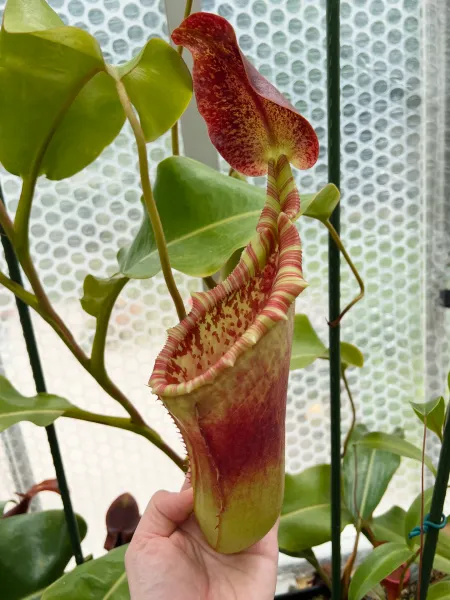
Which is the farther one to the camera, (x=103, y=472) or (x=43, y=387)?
(x=103, y=472)

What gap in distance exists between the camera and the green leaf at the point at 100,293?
1.77 ft

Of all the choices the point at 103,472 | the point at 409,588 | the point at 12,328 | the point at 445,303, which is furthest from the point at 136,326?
the point at 409,588

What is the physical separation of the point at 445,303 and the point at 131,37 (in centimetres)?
71

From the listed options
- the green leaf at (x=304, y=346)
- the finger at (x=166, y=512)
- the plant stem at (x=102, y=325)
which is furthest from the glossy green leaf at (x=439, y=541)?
the plant stem at (x=102, y=325)

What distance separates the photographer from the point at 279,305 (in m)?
0.35


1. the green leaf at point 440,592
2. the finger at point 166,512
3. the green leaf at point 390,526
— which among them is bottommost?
the green leaf at point 390,526

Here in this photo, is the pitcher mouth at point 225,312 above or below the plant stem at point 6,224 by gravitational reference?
below

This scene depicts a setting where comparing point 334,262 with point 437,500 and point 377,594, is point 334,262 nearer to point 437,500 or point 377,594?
point 437,500

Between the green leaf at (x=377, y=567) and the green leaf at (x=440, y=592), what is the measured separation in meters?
0.09

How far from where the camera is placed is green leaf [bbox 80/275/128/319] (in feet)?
1.77

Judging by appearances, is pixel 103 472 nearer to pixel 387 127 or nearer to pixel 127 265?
pixel 127 265

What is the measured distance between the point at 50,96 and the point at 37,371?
33 cm

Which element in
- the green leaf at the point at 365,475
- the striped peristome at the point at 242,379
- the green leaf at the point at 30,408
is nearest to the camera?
the striped peristome at the point at 242,379

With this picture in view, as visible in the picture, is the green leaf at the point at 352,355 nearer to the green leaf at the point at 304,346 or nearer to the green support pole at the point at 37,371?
the green leaf at the point at 304,346
